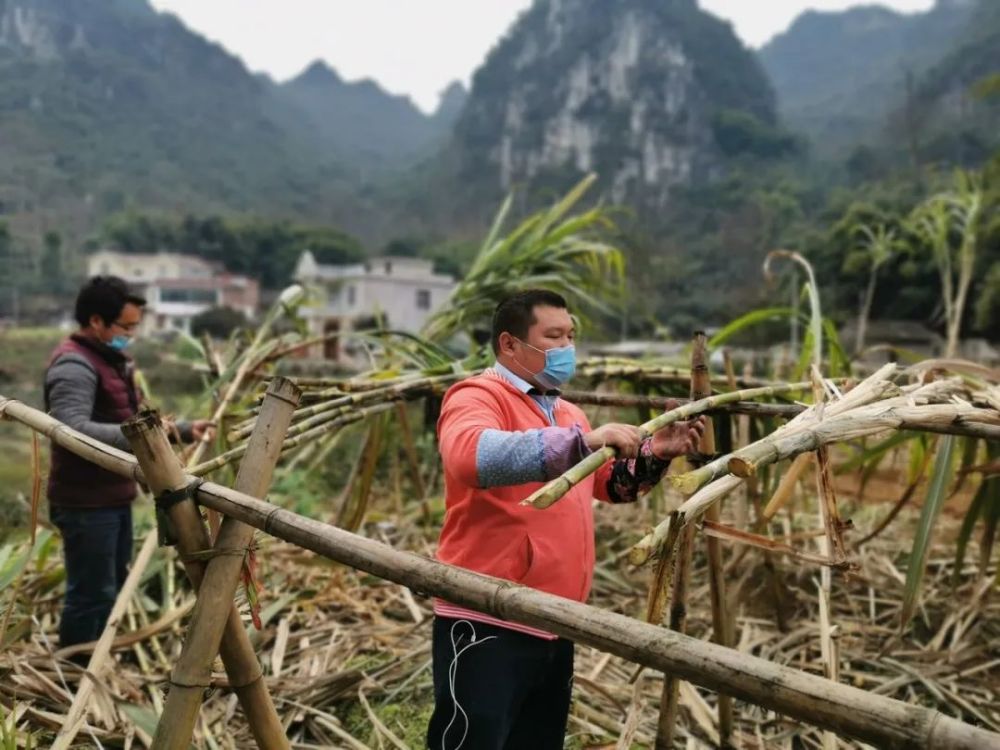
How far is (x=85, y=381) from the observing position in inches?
104

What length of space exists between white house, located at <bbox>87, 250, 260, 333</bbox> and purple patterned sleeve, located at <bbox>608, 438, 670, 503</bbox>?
106 feet

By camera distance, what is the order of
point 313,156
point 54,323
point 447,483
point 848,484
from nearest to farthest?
point 447,483 → point 848,484 → point 54,323 → point 313,156

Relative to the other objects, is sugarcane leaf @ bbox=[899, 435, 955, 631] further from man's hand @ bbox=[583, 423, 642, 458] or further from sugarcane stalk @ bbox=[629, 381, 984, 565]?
man's hand @ bbox=[583, 423, 642, 458]

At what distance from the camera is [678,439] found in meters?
1.56

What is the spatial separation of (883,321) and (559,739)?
20656mm

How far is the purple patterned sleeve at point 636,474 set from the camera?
5.43 ft

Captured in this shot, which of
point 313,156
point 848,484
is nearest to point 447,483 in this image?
point 848,484

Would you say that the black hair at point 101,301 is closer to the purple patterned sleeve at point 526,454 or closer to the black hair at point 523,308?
the black hair at point 523,308

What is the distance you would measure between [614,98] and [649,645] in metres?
79.5


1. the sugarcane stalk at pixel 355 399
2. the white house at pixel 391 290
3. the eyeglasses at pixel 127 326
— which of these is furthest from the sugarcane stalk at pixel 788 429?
the white house at pixel 391 290

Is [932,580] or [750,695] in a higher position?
[750,695]

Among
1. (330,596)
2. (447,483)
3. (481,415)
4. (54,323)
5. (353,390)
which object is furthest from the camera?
(54,323)

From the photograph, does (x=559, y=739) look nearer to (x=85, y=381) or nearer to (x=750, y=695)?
(x=750, y=695)

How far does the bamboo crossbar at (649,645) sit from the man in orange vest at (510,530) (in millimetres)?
240
